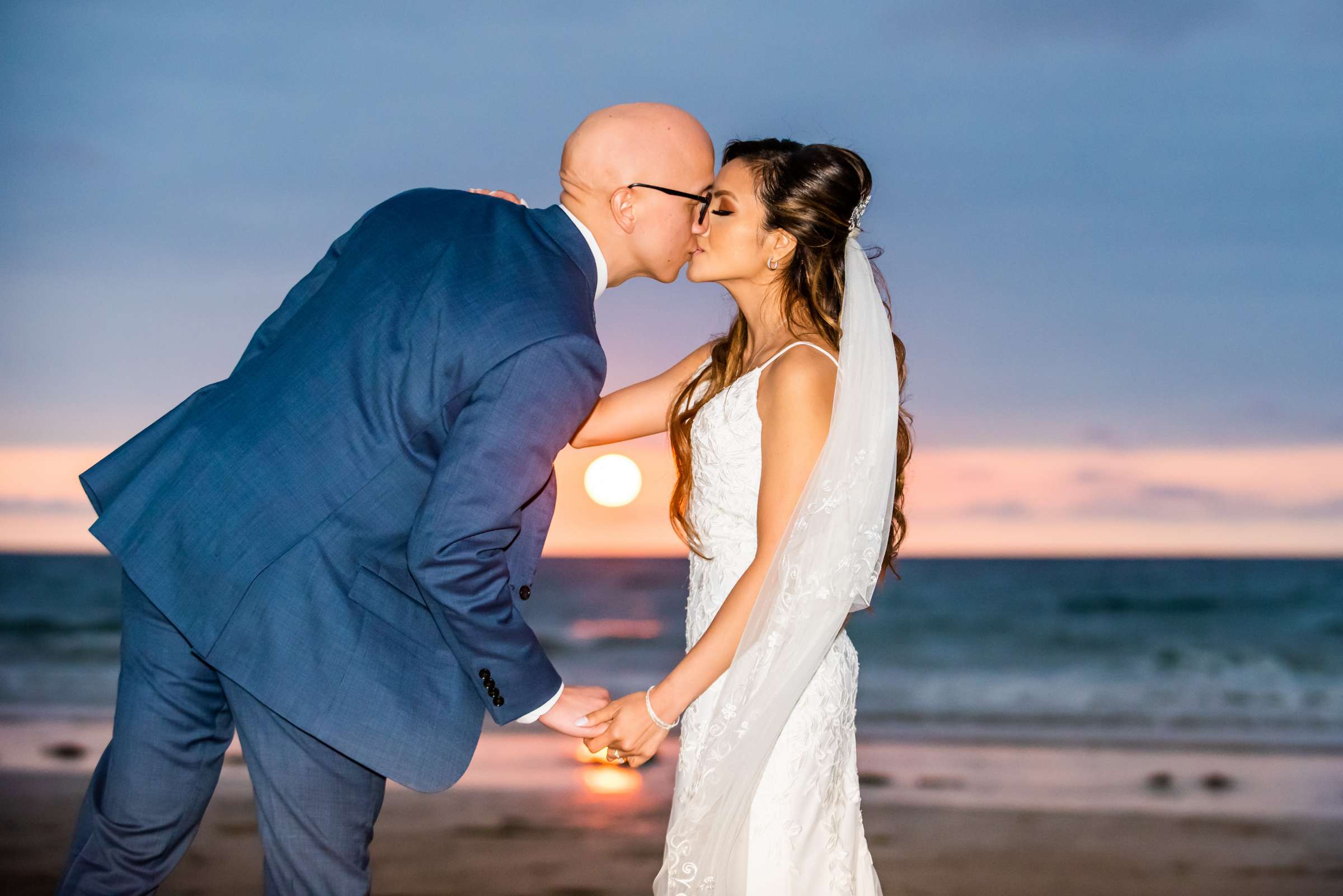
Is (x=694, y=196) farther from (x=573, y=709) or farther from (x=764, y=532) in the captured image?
(x=573, y=709)

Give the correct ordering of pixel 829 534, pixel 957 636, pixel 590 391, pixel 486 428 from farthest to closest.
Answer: pixel 957 636, pixel 829 534, pixel 590 391, pixel 486 428

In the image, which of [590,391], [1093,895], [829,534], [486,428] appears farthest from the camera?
[1093,895]

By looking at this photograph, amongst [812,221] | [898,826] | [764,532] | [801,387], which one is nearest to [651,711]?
[764,532]

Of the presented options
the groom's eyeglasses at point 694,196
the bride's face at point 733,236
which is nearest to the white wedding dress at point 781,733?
the bride's face at point 733,236

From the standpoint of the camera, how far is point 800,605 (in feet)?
7.06

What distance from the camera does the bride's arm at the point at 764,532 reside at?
2.15 metres

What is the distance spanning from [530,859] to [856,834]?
87.4 inches

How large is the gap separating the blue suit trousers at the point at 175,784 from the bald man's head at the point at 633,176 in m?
1.06

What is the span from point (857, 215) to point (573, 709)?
132 cm

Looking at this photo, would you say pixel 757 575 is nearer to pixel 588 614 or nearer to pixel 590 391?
pixel 590 391

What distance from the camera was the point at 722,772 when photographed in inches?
86.9

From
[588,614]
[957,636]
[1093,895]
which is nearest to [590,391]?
A: [1093,895]

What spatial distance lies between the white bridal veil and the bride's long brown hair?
7.0 inches

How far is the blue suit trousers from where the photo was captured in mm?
1783
